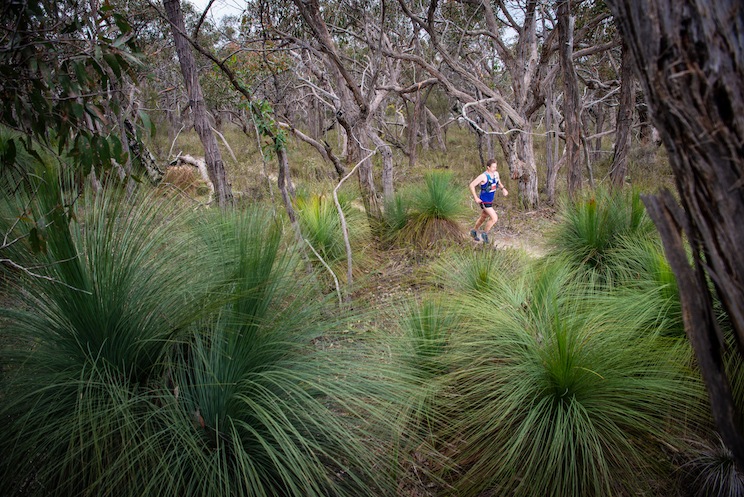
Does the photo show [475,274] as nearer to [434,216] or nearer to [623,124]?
[434,216]

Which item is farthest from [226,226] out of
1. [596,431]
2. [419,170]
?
[419,170]

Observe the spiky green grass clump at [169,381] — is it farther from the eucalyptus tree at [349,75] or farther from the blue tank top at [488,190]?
the blue tank top at [488,190]

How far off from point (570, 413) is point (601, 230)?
11.4 ft

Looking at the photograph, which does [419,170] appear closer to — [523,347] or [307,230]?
[307,230]

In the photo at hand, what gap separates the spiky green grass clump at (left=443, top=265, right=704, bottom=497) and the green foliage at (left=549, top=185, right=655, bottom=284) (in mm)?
2456

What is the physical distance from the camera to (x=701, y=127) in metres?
1.28

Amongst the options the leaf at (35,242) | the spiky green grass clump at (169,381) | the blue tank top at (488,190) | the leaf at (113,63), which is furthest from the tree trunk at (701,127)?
the blue tank top at (488,190)

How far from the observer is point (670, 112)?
133cm

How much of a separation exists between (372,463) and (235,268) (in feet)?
4.14

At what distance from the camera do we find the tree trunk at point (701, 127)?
3.99 feet

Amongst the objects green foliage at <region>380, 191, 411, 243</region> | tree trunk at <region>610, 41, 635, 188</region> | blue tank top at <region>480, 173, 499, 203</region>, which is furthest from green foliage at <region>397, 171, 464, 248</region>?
tree trunk at <region>610, 41, 635, 188</region>

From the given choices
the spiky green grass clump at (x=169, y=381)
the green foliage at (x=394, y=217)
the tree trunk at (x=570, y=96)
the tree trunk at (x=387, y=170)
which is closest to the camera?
the spiky green grass clump at (x=169, y=381)

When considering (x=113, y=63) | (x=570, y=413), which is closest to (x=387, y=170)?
(x=570, y=413)

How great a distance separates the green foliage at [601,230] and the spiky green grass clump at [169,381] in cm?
372
